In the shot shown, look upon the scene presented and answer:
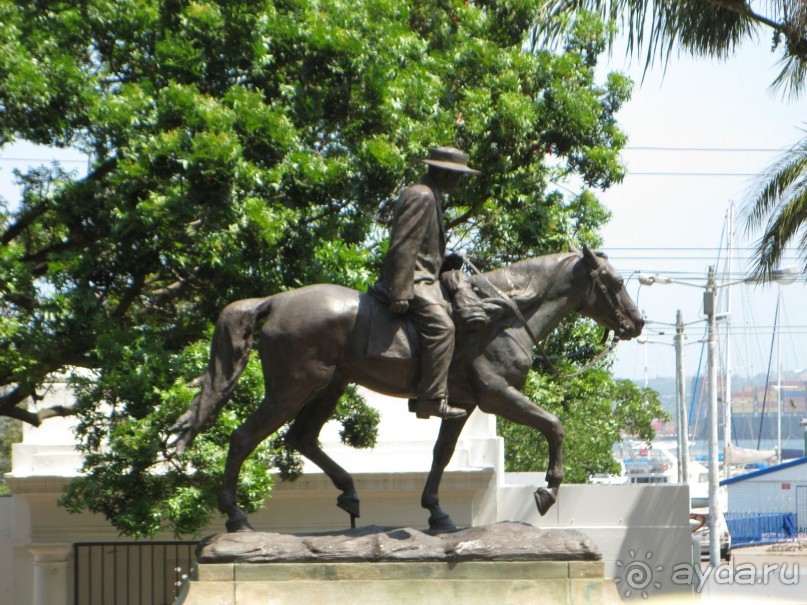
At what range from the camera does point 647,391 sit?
116ft

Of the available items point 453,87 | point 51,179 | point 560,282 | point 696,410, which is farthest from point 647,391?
point 696,410

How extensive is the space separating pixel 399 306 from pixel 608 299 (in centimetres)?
148

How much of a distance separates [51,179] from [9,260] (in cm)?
153

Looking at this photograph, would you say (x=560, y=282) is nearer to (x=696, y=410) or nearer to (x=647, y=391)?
(x=647, y=391)

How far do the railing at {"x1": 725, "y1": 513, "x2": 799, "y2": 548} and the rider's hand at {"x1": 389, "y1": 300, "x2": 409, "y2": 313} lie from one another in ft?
90.4

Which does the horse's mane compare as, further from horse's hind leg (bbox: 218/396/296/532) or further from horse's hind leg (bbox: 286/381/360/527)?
horse's hind leg (bbox: 218/396/296/532)

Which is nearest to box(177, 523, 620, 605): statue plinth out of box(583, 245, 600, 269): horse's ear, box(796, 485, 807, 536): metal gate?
box(583, 245, 600, 269): horse's ear

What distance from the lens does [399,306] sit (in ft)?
27.0

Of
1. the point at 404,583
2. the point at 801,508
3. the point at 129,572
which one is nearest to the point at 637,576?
the point at 129,572

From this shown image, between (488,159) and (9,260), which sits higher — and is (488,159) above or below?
above

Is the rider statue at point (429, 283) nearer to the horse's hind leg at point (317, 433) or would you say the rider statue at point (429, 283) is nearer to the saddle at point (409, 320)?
the saddle at point (409, 320)

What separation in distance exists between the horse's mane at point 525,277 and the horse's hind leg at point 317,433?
1227mm

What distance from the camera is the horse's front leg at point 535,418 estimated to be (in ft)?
27.4

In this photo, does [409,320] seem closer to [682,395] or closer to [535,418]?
[535,418]
